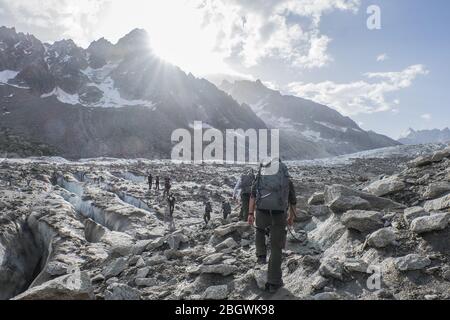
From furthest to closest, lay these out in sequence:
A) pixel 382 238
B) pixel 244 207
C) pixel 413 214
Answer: pixel 244 207 < pixel 413 214 < pixel 382 238

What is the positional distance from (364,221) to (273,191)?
6.67ft

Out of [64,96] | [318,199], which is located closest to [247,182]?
[318,199]

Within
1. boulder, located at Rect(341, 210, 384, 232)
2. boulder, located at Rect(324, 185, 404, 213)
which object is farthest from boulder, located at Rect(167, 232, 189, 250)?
boulder, located at Rect(341, 210, 384, 232)

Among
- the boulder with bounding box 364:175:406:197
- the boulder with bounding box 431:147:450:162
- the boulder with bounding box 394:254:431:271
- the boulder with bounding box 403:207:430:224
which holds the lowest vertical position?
the boulder with bounding box 394:254:431:271

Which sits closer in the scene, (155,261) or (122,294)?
(122,294)

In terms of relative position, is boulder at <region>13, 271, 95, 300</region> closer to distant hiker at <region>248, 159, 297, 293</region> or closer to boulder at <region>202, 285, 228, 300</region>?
boulder at <region>202, 285, 228, 300</region>

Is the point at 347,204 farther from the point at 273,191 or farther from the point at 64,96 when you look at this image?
the point at 64,96

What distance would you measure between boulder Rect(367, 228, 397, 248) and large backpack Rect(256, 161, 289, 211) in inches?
59.8

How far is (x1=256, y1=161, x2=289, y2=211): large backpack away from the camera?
570 centimetres

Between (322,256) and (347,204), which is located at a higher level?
(347,204)

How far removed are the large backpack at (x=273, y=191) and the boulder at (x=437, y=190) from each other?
357 cm

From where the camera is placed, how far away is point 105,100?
13000 centimetres

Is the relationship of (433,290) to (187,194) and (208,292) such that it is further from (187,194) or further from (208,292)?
(187,194)

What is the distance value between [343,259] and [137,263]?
4.56 m
